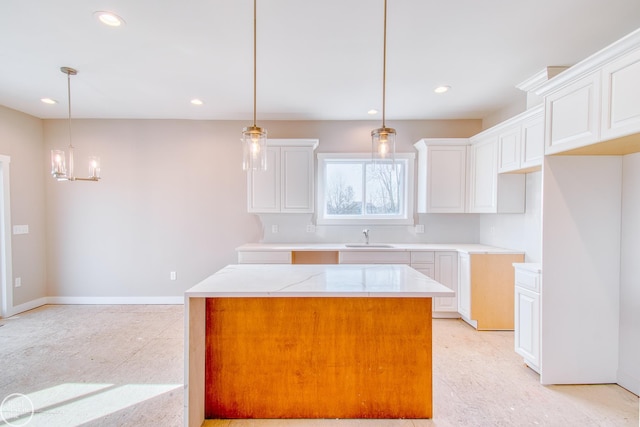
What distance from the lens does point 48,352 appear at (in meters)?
2.74

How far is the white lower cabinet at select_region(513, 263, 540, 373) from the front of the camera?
7.61 ft

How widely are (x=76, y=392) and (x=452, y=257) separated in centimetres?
379

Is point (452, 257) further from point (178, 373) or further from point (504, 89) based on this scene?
point (178, 373)

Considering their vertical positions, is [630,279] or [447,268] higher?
[630,279]

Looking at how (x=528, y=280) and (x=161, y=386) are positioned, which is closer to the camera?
(x=161, y=386)

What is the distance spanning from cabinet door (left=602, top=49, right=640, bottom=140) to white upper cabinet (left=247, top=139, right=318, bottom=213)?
274 cm

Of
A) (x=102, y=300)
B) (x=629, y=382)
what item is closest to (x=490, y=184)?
(x=629, y=382)

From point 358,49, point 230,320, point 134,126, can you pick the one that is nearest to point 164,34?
point 358,49

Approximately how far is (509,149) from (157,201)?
4520 millimetres

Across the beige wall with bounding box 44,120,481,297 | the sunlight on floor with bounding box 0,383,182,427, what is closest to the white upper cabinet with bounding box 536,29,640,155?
the beige wall with bounding box 44,120,481,297

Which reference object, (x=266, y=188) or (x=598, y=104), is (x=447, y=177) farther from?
(x=266, y=188)

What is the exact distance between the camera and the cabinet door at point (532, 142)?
2.70 m

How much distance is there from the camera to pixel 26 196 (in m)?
3.86

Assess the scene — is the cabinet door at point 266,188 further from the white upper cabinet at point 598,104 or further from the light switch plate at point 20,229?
the light switch plate at point 20,229
